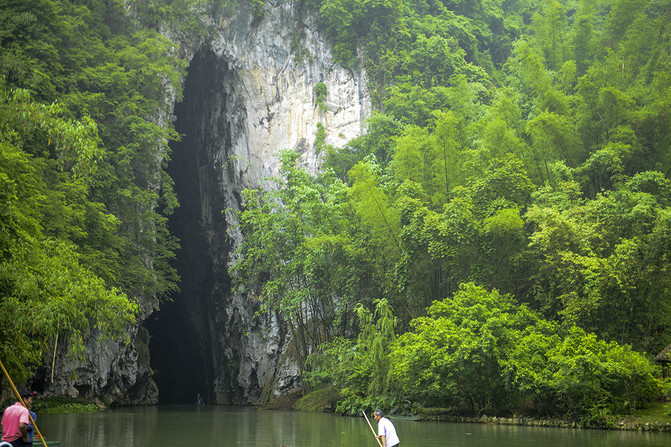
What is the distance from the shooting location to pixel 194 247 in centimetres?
3856

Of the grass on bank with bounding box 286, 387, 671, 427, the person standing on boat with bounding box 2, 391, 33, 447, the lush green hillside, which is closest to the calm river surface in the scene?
the grass on bank with bounding box 286, 387, 671, 427

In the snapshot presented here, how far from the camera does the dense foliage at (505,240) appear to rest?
675 inches

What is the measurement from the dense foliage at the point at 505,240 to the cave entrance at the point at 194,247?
196 inches

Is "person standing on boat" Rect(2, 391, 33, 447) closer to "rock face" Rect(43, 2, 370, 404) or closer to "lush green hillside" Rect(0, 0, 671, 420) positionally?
"lush green hillside" Rect(0, 0, 671, 420)

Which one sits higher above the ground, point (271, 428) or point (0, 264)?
point (0, 264)

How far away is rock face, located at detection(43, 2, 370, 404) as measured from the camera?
3350 centimetres

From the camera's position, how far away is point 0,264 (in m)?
13.3

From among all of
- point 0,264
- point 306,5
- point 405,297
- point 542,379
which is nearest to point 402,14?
point 306,5

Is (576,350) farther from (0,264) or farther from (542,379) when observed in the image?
(0,264)

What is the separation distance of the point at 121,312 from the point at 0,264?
6.23 m

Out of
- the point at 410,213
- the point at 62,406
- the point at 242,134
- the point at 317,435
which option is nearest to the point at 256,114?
the point at 242,134

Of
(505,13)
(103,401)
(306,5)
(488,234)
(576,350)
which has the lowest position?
(103,401)

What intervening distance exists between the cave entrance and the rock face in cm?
10

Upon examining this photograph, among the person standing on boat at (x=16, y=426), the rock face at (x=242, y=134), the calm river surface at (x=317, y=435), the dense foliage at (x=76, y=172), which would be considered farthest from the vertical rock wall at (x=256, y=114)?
the person standing on boat at (x=16, y=426)
